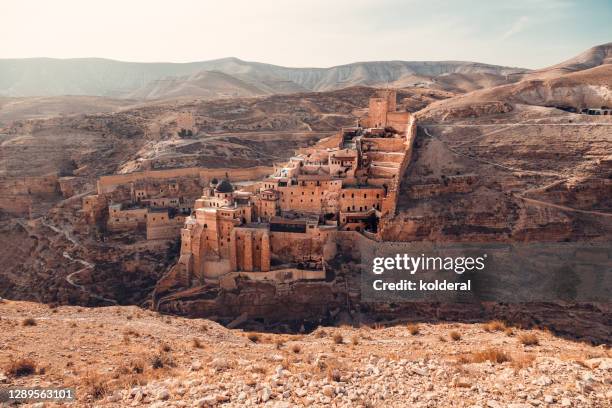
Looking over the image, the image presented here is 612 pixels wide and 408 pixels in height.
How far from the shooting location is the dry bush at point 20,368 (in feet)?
32.5

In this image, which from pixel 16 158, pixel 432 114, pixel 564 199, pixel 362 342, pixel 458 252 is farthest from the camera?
pixel 432 114

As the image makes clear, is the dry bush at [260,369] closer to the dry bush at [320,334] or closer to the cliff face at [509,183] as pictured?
the dry bush at [320,334]

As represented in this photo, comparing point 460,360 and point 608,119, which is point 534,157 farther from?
point 460,360

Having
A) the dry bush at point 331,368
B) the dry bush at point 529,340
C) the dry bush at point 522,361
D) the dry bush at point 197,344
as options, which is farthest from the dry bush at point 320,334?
the dry bush at point 522,361

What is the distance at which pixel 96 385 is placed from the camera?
29.3 ft

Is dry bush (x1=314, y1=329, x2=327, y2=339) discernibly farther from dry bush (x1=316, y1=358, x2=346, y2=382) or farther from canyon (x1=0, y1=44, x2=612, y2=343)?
Result: dry bush (x1=316, y1=358, x2=346, y2=382)

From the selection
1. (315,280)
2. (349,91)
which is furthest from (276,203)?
(349,91)

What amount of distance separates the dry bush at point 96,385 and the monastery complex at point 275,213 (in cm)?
1621

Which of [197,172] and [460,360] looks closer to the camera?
[460,360]

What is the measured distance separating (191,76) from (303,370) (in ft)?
441

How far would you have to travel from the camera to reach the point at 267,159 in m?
44.0

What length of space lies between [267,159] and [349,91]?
29.6 meters

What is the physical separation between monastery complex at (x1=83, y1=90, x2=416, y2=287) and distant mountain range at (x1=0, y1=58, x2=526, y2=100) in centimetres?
7626

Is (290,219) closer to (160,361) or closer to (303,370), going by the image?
(160,361)
